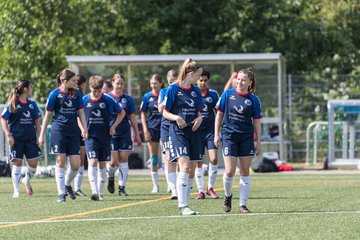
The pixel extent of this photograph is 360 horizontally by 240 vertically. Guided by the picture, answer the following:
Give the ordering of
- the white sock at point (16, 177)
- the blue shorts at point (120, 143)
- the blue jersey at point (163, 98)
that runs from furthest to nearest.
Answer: the blue shorts at point (120, 143), the white sock at point (16, 177), the blue jersey at point (163, 98)

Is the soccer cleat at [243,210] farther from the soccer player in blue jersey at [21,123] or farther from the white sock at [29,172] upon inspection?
the white sock at [29,172]

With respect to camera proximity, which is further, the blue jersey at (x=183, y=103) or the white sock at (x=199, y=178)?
the white sock at (x=199, y=178)

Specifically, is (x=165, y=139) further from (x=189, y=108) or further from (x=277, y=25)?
(x=277, y=25)

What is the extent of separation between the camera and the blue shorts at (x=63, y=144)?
16969 millimetres

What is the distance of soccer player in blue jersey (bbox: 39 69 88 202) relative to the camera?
55.7 feet

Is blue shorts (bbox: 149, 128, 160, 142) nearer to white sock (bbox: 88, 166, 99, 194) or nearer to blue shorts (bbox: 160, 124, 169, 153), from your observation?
blue shorts (bbox: 160, 124, 169, 153)

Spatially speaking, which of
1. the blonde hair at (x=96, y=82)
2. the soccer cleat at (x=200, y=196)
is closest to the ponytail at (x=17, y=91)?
the blonde hair at (x=96, y=82)

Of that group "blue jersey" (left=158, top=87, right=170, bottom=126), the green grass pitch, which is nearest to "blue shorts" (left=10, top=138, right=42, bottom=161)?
the green grass pitch

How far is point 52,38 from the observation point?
35312 mm

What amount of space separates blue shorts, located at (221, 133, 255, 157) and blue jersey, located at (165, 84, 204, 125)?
1.69 feet

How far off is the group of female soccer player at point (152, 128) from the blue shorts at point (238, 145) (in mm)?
12

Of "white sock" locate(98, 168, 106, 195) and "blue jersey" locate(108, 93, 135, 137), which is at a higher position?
"blue jersey" locate(108, 93, 135, 137)

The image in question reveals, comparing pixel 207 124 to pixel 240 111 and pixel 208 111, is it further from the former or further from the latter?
pixel 240 111


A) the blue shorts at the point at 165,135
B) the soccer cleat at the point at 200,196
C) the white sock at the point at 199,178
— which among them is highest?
the blue shorts at the point at 165,135
